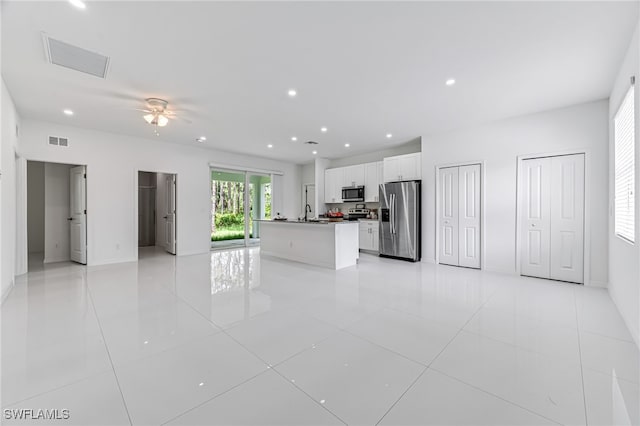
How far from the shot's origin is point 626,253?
2760 mm

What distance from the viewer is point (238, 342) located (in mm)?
2262

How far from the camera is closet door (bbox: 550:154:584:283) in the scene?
4.05 metres

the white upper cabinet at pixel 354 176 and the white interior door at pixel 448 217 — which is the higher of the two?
the white upper cabinet at pixel 354 176

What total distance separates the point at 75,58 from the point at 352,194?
234 inches

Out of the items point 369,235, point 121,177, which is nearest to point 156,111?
point 121,177

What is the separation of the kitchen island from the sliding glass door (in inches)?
68.7

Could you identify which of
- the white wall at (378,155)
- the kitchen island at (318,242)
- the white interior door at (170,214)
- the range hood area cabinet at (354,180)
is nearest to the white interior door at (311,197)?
the range hood area cabinet at (354,180)

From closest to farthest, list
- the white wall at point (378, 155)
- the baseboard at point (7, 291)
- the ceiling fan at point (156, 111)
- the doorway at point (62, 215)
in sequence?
the baseboard at point (7, 291) → the ceiling fan at point (156, 111) → the doorway at point (62, 215) → the white wall at point (378, 155)

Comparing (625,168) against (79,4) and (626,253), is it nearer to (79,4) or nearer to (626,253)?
(626,253)

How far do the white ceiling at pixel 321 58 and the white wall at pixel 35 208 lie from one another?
136 inches

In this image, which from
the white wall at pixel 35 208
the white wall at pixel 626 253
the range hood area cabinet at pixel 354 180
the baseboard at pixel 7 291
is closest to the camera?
the white wall at pixel 626 253

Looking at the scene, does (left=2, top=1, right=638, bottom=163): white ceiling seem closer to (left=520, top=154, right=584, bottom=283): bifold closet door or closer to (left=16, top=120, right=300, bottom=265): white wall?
(left=16, top=120, right=300, bottom=265): white wall

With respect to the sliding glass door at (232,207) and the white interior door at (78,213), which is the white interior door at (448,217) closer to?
the sliding glass door at (232,207)

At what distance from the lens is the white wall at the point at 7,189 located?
3.37 m
